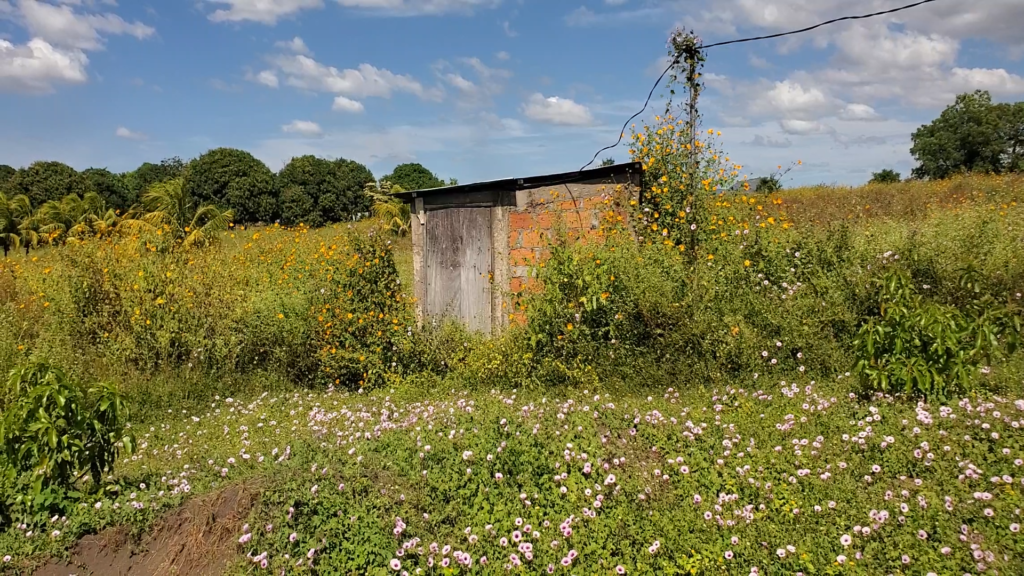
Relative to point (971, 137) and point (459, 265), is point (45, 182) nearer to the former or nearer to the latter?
point (459, 265)

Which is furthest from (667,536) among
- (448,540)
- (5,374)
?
(5,374)

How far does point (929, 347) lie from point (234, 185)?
26.0m

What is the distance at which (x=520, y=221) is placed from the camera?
7320mm

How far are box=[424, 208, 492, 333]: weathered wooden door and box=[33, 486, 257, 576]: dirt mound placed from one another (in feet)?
13.5

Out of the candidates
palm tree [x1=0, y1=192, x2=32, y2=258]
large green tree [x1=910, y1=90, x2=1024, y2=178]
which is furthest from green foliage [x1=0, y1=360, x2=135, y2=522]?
large green tree [x1=910, y1=90, x2=1024, y2=178]

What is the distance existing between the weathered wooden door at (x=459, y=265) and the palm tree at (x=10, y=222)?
16780 millimetres

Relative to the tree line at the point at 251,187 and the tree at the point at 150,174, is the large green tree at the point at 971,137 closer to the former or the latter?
the tree line at the point at 251,187

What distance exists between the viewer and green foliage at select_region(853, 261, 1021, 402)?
4066 millimetres

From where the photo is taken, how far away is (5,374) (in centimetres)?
675

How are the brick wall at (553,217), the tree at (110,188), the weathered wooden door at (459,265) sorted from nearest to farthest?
the brick wall at (553,217) < the weathered wooden door at (459,265) < the tree at (110,188)

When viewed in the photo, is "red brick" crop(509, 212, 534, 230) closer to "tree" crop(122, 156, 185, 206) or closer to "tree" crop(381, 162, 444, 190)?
"tree" crop(381, 162, 444, 190)

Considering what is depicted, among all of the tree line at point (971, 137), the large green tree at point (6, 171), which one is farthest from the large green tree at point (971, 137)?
the large green tree at point (6, 171)

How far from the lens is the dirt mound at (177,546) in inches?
Result: 130

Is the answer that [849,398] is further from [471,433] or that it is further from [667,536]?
[471,433]
